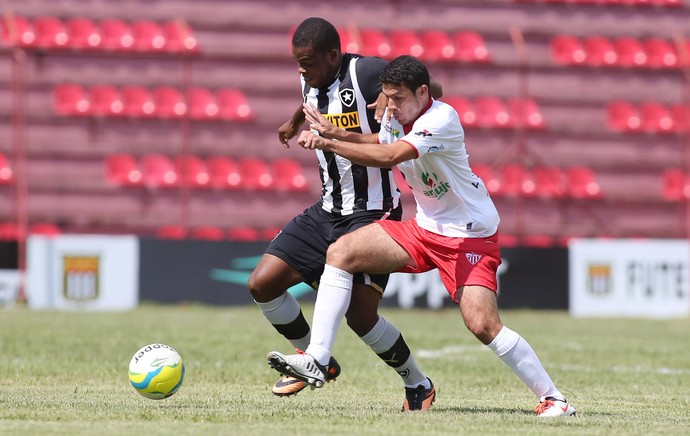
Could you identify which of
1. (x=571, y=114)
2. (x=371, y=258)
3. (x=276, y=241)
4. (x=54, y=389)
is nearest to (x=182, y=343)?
(x=54, y=389)

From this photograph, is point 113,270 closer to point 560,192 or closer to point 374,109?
point 560,192

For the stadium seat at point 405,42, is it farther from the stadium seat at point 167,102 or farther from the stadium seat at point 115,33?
the stadium seat at point 115,33

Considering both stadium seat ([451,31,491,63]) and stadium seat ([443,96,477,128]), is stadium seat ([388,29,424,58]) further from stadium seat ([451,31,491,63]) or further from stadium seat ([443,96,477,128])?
stadium seat ([443,96,477,128])

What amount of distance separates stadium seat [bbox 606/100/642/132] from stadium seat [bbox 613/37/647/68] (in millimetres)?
725

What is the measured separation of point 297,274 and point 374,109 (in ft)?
3.64

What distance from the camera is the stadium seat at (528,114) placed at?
66.4 feet

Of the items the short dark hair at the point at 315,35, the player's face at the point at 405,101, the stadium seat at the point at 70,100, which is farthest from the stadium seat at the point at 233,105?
the player's face at the point at 405,101

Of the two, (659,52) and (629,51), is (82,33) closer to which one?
(629,51)

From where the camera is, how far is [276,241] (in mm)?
7773

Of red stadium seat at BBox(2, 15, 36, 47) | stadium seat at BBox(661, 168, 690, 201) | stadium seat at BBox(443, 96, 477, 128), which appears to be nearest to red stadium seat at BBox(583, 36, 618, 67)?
stadium seat at BBox(661, 168, 690, 201)

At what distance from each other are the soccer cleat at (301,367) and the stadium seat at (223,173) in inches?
492

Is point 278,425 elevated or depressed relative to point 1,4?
depressed

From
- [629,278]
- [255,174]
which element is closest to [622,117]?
[629,278]

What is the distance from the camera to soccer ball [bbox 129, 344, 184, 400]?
7.17 metres
